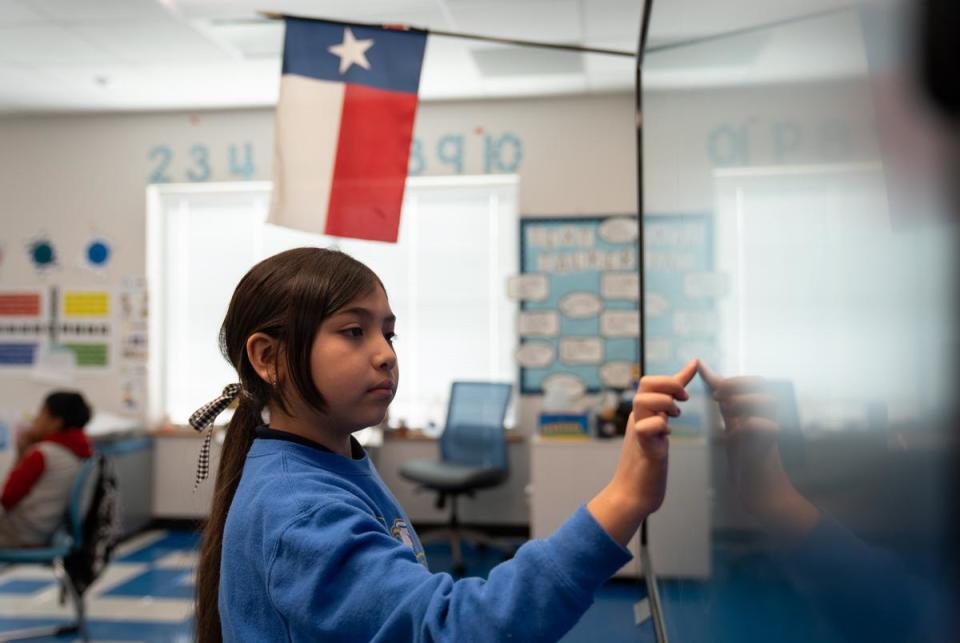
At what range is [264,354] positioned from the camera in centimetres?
86

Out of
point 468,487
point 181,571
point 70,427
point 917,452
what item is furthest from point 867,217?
point 181,571

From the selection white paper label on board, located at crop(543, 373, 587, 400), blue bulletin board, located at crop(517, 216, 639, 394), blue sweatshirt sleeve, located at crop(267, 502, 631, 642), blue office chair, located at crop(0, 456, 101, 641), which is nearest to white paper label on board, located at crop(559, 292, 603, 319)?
blue bulletin board, located at crop(517, 216, 639, 394)

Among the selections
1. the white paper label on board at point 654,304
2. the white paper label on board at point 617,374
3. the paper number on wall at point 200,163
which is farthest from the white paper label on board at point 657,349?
the paper number on wall at point 200,163

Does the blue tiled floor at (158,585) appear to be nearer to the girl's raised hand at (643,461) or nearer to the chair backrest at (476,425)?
the chair backrest at (476,425)

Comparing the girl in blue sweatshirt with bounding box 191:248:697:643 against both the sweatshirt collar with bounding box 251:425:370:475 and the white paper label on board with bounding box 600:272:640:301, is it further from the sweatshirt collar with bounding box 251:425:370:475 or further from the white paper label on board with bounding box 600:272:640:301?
the white paper label on board with bounding box 600:272:640:301

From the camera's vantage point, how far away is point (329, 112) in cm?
166

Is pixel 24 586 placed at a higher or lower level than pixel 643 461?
lower

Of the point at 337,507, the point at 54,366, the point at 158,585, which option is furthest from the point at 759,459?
the point at 54,366

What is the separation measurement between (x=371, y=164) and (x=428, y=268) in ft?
10.3

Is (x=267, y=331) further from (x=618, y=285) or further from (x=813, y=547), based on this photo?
(x=618, y=285)

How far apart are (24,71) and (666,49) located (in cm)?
427

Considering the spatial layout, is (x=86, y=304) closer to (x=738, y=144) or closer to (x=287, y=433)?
(x=287, y=433)

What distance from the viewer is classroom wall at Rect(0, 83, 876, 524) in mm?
4602

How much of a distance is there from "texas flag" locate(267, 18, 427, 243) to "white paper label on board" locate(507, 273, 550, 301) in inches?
116
